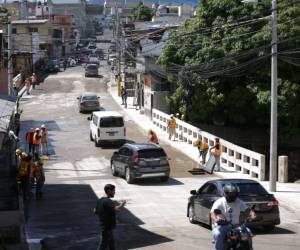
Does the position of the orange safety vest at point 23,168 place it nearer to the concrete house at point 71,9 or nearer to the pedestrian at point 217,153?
the pedestrian at point 217,153

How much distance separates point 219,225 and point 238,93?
29.3 meters

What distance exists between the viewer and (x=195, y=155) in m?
36.7

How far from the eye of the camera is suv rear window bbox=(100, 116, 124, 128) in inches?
1563

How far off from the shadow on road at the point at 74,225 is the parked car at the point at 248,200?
149cm

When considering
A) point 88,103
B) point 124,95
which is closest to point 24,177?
point 88,103

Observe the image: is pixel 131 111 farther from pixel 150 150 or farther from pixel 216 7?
pixel 150 150

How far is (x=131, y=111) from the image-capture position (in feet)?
189

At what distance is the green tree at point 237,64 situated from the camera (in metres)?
38.5

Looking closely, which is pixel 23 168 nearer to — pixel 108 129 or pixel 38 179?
pixel 38 179

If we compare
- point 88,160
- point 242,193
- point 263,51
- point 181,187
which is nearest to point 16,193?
point 242,193

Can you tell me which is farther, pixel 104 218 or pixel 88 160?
pixel 88 160

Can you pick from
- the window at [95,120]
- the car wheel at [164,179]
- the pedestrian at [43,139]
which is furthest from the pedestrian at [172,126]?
the car wheel at [164,179]

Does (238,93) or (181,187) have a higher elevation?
(238,93)

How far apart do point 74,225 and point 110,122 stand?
19933 mm
